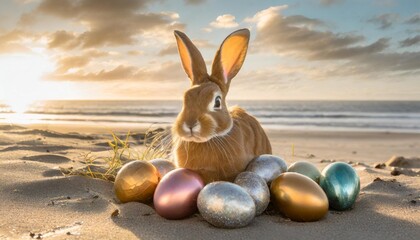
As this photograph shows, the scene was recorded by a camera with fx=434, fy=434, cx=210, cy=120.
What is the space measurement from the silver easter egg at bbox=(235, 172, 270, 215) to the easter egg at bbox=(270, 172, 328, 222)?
113 millimetres

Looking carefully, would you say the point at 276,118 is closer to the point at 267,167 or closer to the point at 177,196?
the point at 267,167

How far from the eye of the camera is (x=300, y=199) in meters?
3.48

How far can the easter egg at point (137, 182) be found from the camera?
386 cm

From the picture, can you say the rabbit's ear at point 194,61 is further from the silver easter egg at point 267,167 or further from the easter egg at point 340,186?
the easter egg at point 340,186

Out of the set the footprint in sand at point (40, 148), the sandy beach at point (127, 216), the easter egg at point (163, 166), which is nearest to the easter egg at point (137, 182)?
the sandy beach at point (127, 216)

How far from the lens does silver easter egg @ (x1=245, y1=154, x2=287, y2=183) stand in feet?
12.8

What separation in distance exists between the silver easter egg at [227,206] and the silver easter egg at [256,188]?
0.19 meters

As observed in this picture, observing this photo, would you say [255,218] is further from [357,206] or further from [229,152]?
[357,206]

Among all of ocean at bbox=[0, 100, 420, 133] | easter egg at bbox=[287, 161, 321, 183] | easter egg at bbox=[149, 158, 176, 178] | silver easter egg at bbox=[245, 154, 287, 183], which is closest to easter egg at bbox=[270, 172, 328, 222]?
silver easter egg at bbox=[245, 154, 287, 183]

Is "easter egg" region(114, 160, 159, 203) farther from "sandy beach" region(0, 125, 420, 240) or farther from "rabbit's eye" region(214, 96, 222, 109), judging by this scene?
"rabbit's eye" region(214, 96, 222, 109)

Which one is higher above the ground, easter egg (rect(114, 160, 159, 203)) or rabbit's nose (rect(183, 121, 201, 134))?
rabbit's nose (rect(183, 121, 201, 134))

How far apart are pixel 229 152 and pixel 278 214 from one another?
69cm

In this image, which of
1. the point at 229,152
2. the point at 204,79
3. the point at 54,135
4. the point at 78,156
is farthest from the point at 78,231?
the point at 54,135

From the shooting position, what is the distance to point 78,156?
269 inches
